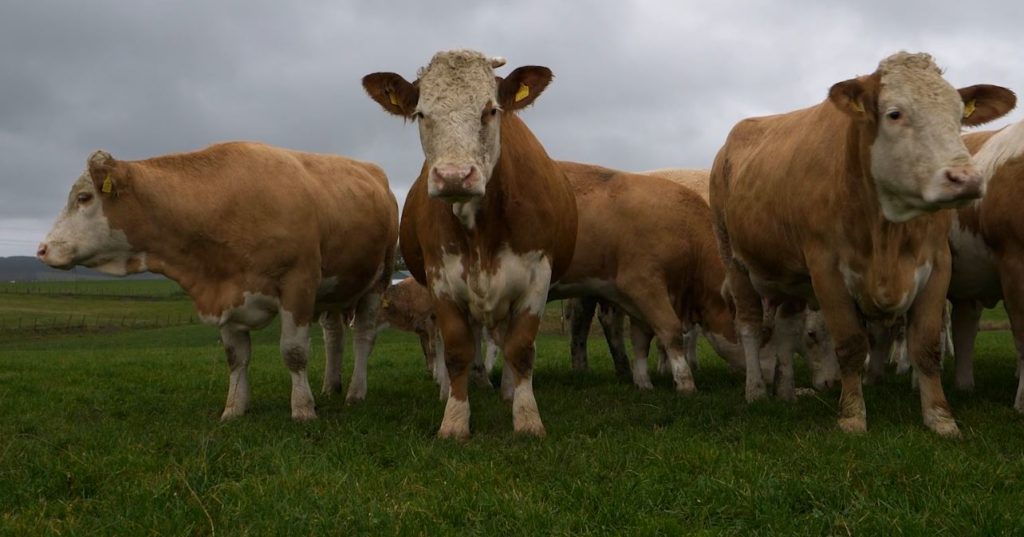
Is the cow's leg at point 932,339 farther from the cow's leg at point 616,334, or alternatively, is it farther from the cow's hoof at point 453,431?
the cow's leg at point 616,334

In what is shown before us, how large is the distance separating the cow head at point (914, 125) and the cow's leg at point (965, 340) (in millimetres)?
2920

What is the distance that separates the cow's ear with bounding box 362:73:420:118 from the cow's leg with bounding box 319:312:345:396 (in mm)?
4238

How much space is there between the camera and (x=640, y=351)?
1037cm

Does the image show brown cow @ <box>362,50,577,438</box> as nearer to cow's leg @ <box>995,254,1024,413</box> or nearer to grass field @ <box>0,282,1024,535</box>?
grass field @ <box>0,282,1024,535</box>

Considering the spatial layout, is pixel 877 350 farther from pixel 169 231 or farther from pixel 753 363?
pixel 169 231

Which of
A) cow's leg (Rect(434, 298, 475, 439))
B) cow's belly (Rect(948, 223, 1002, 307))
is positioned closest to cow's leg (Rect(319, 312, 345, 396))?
cow's leg (Rect(434, 298, 475, 439))

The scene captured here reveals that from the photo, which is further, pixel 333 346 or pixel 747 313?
pixel 333 346

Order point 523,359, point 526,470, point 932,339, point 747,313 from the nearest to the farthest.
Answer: point 526,470, point 932,339, point 523,359, point 747,313

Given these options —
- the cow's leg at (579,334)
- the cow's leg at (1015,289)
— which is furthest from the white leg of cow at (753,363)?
the cow's leg at (579,334)

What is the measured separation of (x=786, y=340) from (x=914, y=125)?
141 inches

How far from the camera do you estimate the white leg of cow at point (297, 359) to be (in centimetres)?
793

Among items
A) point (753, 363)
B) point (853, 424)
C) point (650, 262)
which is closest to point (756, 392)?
point (753, 363)

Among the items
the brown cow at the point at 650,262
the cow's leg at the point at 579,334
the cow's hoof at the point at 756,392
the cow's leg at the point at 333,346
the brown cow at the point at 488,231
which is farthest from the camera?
the cow's leg at the point at 579,334

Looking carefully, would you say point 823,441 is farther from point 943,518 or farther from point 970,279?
point 970,279
